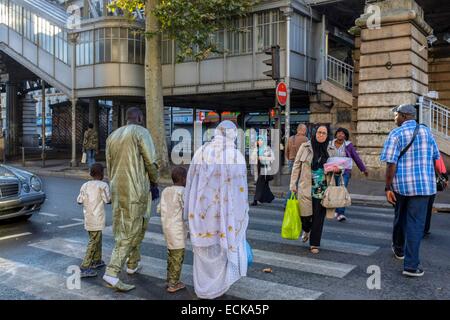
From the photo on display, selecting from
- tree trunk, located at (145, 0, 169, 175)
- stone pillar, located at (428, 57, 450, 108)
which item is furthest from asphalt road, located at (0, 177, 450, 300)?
stone pillar, located at (428, 57, 450, 108)

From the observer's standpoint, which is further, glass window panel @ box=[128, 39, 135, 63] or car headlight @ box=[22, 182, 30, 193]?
glass window panel @ box=[128, 39, 135, 63]

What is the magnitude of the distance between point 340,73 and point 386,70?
192 inches

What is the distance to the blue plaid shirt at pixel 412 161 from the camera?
502 centimetres

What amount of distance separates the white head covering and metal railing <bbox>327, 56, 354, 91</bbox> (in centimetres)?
1562

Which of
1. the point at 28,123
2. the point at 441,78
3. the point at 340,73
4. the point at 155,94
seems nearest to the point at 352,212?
the point at 155,94

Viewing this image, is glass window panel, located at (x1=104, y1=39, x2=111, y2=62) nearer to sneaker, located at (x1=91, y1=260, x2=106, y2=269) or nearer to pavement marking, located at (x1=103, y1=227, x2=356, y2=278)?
pavement marking, located at (x1=103, y1=227, x2=356, y2=278)

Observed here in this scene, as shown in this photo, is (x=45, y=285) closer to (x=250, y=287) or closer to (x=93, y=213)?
(x=93, y=213)

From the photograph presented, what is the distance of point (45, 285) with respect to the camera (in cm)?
482

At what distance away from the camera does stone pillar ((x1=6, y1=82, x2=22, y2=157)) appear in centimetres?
3334

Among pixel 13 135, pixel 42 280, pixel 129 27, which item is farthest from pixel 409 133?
pixel 13 135
